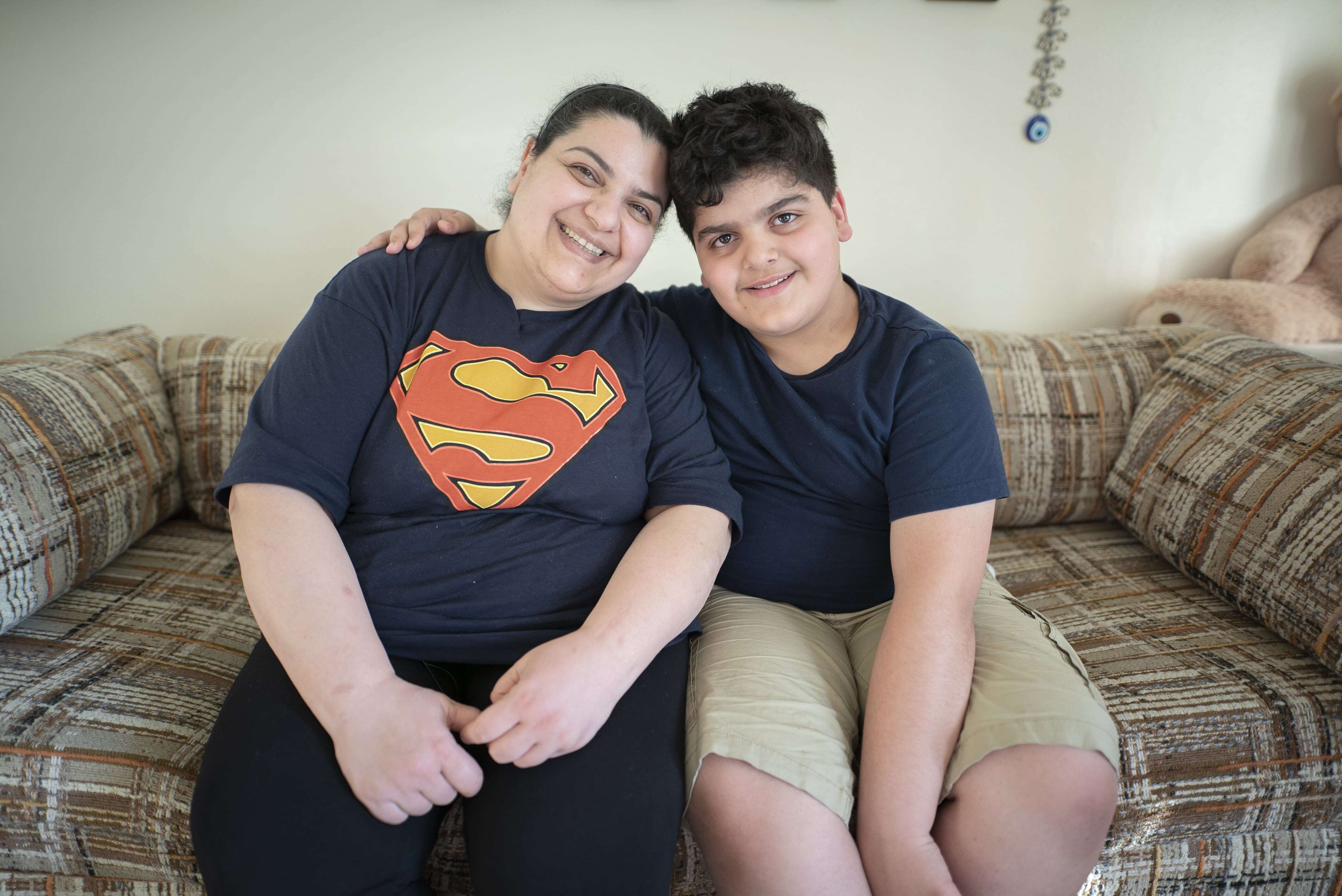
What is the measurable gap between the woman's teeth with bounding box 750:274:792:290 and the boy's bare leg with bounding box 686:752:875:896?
641 mm

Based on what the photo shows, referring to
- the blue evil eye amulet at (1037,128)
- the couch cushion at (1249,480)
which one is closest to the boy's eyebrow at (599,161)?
the couch cushion at (1249,480)

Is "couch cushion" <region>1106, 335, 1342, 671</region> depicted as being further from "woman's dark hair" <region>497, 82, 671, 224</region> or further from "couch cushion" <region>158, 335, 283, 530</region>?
"couch cushion" <region>158, 335, 283, 530</region>

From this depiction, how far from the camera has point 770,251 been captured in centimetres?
108

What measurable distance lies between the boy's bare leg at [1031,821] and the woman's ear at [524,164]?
102 cm

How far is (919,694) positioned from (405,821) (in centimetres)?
63

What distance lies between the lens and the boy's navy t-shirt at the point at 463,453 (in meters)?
0.98

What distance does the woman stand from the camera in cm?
82

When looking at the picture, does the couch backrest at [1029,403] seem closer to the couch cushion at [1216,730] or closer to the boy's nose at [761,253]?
the couch cushion at [1216,730]

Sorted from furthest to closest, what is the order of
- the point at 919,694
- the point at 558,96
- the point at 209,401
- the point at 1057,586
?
the point at 558,96 → the point at 209,401 → the point at 1057,586 → the point at 919,694

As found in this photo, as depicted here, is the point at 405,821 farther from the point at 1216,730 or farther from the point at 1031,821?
the point at 1216,730

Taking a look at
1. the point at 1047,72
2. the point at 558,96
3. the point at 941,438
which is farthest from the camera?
the point at 1047,72

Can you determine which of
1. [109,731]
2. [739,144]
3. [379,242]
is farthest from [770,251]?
[109,731]

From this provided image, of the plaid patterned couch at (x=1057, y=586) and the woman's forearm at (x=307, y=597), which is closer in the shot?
the woman's forearm at (x=307, y=597)

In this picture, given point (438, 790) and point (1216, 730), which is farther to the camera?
point (1216, 730)
